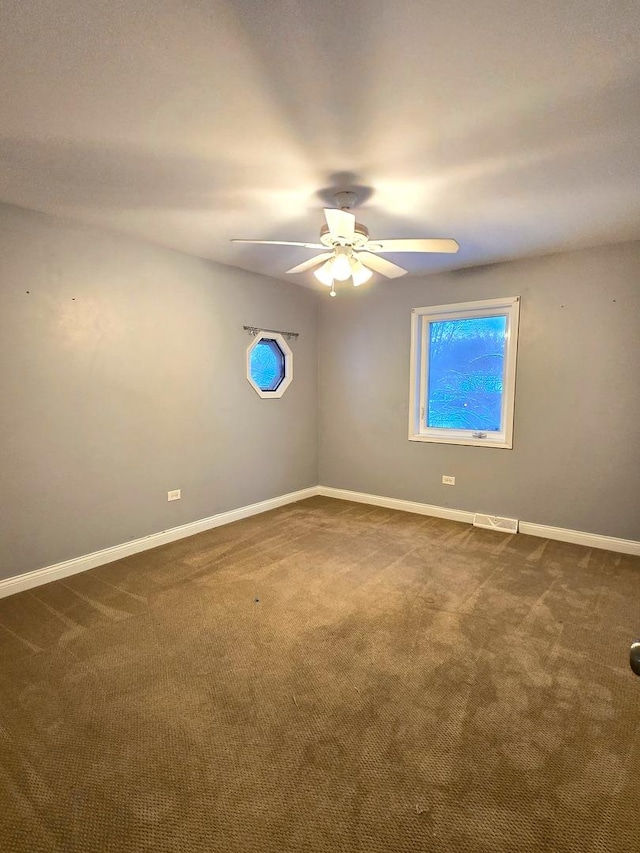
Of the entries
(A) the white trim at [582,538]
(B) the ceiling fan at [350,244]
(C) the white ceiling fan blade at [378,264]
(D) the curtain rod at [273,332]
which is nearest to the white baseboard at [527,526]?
(A) the white trim at [582,538]

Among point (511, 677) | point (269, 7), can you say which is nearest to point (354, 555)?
point (511, 677)

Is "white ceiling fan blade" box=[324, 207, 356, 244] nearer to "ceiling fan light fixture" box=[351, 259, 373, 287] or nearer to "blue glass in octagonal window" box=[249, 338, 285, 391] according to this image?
"ceiling fan light fixture" box=[351, 259, 373, 287]

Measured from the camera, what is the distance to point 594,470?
341 cm

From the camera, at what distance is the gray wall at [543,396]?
3.26 m

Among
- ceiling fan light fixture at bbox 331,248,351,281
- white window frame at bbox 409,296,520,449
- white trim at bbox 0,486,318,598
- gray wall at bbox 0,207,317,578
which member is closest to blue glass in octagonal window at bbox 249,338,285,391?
gray wall at bbox 0,207,317,578

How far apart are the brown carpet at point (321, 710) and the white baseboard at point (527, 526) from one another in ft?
1.15

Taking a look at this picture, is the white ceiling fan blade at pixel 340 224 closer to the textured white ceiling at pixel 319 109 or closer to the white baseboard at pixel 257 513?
the textured white ceiling at pixel 319 109

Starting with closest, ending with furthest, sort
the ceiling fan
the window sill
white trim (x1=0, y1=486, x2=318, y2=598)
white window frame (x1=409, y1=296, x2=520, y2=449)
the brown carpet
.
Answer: the brown carpet → the ceiling fan → white trim (x1=0, y1=486, x2=318, y2=598) → white window frame (x1=409, y1=296, x2=520, y2=449) → the window sill

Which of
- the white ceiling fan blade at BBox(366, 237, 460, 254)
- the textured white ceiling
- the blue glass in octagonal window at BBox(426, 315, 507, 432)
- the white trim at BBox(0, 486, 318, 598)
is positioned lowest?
the white trim at BBox(0, 486, 318, 598)

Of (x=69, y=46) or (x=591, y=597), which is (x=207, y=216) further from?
(x=591, y=597)

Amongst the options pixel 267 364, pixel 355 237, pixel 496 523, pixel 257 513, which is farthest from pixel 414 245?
pixel 257 513

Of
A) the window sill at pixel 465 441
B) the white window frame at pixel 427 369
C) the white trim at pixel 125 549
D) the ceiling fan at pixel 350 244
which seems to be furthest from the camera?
the window sill at pixel 465 441

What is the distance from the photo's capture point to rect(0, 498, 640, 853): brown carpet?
1246mm

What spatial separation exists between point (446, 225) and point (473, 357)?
148 centimetres
